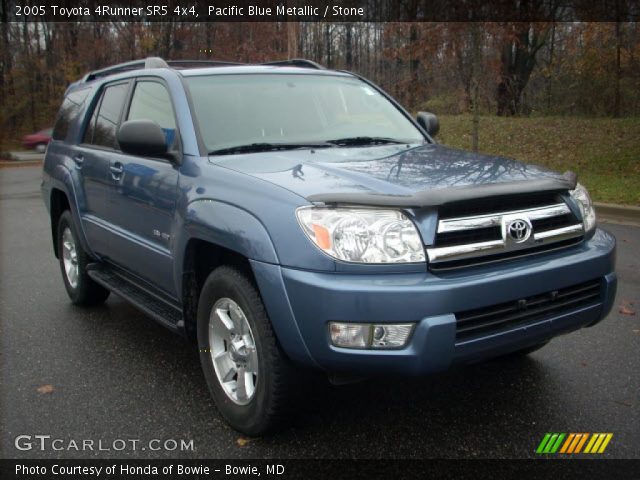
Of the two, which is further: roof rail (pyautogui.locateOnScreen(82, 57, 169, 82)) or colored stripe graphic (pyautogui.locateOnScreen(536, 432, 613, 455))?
roof rail (pyautogui.locateOnScreen(82, 57, 169, 82))

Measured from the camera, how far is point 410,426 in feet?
10.4

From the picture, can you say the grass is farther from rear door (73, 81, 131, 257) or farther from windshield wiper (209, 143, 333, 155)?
rear door (73, 81, 131, 257)

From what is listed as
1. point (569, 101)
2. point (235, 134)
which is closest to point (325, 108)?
point (235, 134)

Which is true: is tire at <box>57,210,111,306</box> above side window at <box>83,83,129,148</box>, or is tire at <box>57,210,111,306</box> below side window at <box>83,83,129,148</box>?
below

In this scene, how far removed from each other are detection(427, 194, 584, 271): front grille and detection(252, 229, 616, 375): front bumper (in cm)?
6

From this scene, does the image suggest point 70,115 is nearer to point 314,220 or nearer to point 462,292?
point 314,220

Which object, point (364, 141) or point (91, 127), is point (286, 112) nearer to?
point (364, 141)

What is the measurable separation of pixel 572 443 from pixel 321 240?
1.58 m

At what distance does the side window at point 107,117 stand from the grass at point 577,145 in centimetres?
814

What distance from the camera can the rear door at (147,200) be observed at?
11.7 ft

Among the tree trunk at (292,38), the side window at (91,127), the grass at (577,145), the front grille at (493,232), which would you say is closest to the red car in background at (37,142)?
the tree trunk at (292,38)

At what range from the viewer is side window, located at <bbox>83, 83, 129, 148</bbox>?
4574 mm

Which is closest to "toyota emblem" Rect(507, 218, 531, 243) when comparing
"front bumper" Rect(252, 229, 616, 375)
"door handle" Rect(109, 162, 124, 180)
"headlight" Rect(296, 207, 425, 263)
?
"front bumper" Rect(252, 229, 616, 375)

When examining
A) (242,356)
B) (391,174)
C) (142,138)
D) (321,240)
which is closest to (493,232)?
(391,174)
